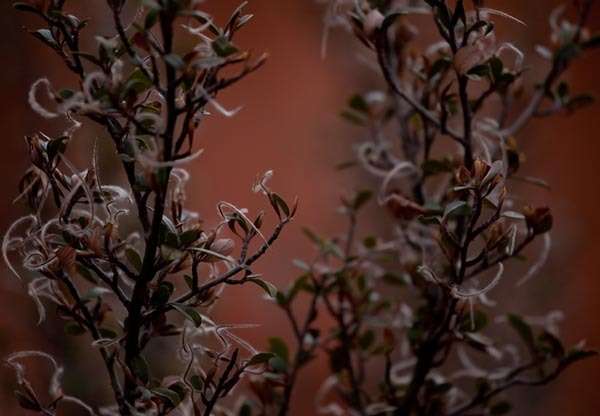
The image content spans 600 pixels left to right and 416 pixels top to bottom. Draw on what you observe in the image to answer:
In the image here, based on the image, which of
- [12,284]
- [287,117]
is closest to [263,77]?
[287,117]

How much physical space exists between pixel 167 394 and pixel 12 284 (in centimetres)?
64

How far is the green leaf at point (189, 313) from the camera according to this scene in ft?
1.38

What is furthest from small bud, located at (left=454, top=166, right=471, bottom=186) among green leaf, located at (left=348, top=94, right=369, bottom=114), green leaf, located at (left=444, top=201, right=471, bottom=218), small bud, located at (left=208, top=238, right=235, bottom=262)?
green leaf, located at (left=348, top=94, right=369, bottom=114)

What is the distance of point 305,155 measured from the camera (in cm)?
177

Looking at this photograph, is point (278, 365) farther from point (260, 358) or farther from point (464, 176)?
point (464, 176)

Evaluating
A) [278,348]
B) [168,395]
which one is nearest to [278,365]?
[278,348]

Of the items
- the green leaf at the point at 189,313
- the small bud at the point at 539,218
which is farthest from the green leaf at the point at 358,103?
the green leaf at the point at 189,313

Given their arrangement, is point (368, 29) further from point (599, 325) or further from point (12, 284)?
point (599, 325)

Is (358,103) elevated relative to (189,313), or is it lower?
elevated

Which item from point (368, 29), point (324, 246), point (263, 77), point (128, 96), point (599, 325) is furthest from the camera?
point (263, 77)

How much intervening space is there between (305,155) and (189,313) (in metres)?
1.36

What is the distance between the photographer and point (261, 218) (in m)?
0.46

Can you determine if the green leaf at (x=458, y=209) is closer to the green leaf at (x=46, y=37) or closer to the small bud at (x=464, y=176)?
the small bud at (x=464, y=176)

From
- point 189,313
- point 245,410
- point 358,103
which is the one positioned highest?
point 358,103
